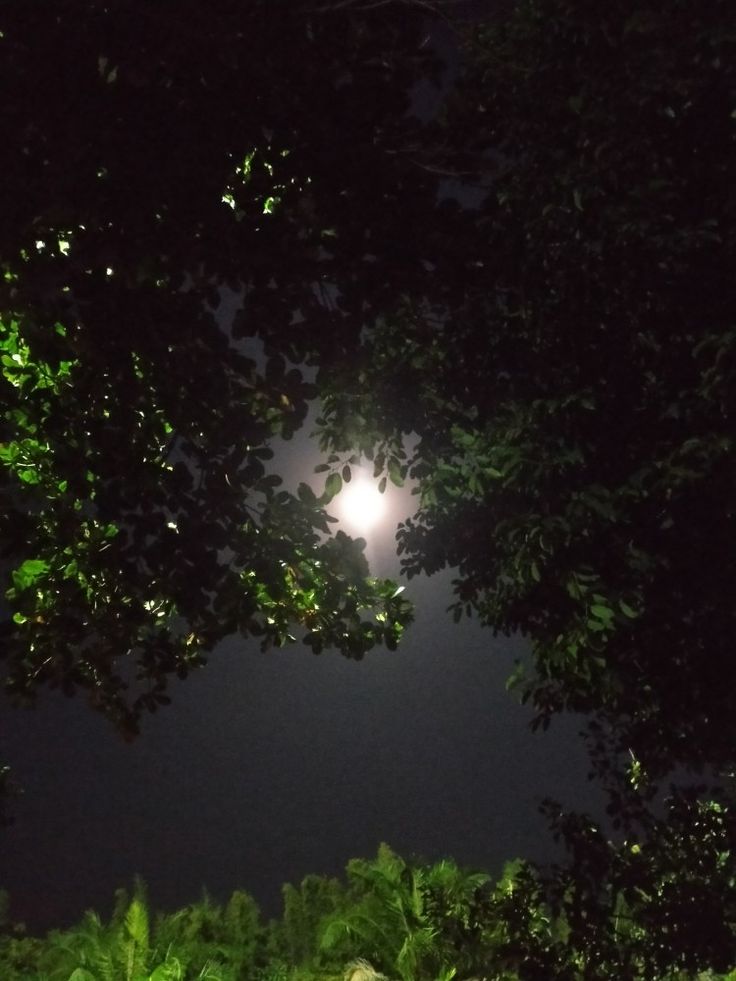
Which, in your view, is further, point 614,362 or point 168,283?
point 614,362

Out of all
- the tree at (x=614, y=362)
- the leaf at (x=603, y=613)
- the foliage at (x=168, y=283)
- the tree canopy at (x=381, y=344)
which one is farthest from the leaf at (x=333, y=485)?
the leaf at (x=603, y=613)

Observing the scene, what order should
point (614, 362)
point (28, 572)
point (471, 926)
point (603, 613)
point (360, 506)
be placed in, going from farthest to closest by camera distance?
point (360, 506) < point (471, 926) < point (614, 362) < point (603, 613) < point (28, 572)

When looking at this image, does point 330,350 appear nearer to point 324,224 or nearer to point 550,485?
point 324,224

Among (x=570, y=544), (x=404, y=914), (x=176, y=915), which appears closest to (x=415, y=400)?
(x=570, y=544)

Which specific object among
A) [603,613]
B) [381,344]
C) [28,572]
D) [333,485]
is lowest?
[28,572]

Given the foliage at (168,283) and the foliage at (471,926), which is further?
the foliage at (471,926)

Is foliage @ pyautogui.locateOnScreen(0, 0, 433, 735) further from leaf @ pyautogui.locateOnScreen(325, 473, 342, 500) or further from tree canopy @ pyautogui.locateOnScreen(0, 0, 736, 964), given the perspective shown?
leaf @ pyautogui.locateOnScreen(325, 473, 342, 500)

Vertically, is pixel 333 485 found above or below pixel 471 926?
above

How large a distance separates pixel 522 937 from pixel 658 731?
186 centimetres

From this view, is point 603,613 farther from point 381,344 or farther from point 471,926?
point 471,926

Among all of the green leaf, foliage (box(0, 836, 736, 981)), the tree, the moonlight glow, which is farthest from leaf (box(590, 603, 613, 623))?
the moonlight glow

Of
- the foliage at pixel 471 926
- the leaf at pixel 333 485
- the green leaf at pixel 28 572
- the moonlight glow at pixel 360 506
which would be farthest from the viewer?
the moonlight glow at pixel 360 506

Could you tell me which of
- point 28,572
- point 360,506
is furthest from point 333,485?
point 360,506

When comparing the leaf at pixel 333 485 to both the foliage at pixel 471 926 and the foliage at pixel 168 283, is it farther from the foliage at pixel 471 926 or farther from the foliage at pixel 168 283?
the foliage at pixel 471 926
